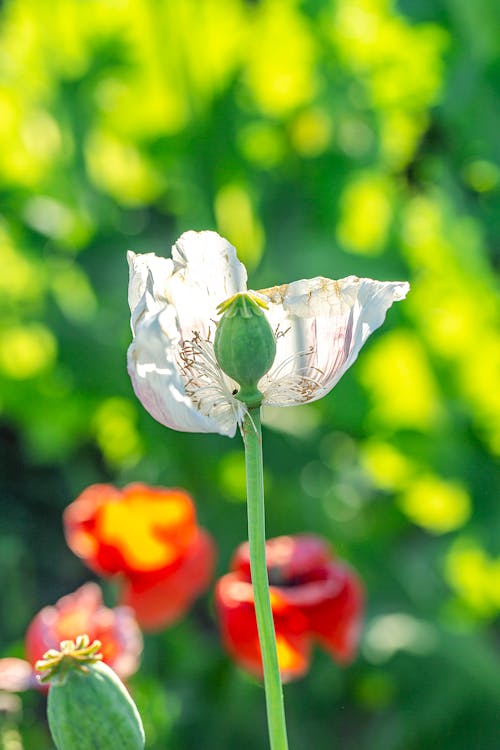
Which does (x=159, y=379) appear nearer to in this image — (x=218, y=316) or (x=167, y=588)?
(x=218, y=316)

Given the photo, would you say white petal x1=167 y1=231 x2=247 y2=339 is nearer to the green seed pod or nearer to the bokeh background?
the green seed pod

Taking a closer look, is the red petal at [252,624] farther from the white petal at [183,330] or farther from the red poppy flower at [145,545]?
the white petal at [183,330]

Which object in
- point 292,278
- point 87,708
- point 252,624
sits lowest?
point 87,708

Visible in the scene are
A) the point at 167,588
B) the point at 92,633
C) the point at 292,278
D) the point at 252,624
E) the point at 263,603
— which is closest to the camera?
the point at 263,603

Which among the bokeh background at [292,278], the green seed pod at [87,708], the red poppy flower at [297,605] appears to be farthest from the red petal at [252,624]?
the bokeh background at [292,278]

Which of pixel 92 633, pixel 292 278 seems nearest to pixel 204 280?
pixel 92 633

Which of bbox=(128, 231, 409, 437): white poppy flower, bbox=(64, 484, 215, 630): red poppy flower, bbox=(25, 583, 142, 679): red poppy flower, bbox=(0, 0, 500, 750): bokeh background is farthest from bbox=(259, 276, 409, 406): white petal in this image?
bbox=(0, 0, 500, 750): bokeh background
